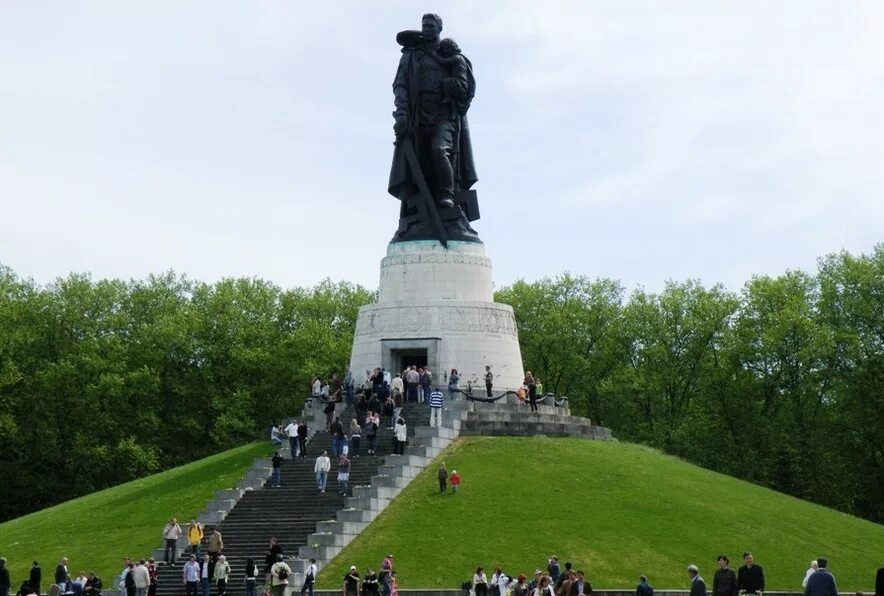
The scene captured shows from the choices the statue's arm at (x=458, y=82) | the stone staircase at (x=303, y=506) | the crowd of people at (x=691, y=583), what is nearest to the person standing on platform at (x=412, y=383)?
the stone staircase at (x=303, y=506)

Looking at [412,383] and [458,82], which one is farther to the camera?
[458,82]

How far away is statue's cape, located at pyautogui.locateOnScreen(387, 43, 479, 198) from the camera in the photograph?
5884 centimetres

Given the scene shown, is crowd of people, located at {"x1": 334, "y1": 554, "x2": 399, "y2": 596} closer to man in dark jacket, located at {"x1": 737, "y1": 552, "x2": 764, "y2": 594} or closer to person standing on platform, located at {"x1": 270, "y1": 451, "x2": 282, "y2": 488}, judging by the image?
person standing on platform, located at {"x1": 270, "y1": 451, "x2": 282, "y2": 488}

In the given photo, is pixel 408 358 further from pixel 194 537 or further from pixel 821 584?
pixel 821 584

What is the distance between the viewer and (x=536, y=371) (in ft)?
284

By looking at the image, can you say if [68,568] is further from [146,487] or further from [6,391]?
[6,391]

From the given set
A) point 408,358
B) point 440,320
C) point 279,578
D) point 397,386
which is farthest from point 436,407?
point 279,578

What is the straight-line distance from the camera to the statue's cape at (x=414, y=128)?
5884 centimetres

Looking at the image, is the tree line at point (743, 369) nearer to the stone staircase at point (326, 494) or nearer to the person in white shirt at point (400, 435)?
the stone staircase at point (326, 494)

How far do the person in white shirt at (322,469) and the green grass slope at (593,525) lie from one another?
7.73 ft

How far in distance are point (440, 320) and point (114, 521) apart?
14302 millimetres

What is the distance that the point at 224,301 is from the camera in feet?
277

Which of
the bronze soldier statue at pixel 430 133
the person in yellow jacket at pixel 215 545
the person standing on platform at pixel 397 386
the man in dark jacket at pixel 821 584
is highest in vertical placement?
the bronze soldier statue at pixel 430 133

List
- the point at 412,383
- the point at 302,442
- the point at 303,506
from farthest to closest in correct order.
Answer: the point at 412,383 < the point at 302,442 < the point at 303,506
